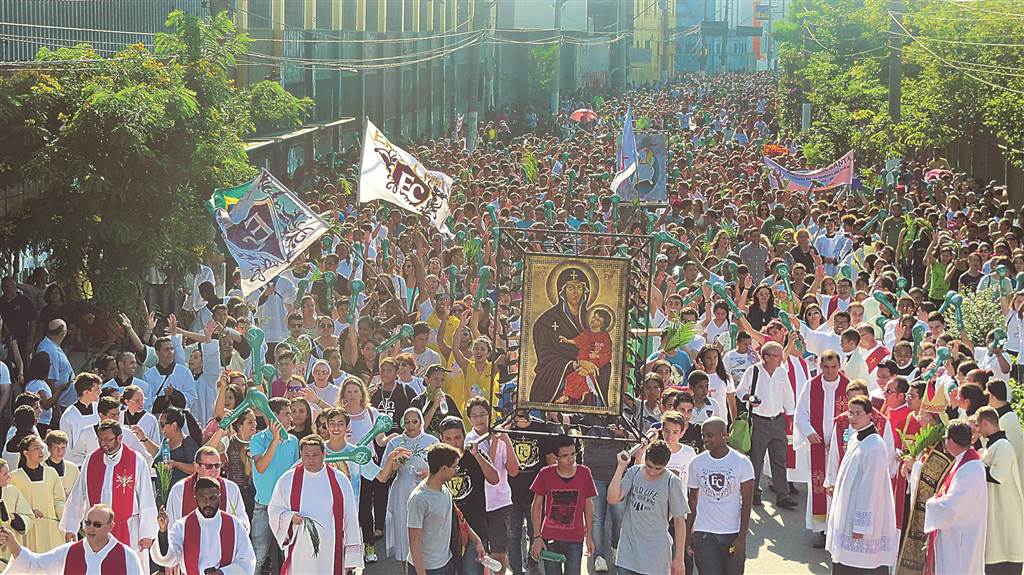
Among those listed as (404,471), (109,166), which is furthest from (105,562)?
(109,166)

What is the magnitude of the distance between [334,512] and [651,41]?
124152 millimetres

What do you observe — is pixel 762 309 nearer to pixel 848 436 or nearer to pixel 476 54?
pixel 848 436

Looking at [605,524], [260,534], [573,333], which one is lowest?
[605,524]

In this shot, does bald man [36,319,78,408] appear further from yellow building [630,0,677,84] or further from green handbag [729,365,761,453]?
yellow building [630,0,677,84]

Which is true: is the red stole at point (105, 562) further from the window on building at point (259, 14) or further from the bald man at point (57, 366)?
the window on building at point (259, 14)

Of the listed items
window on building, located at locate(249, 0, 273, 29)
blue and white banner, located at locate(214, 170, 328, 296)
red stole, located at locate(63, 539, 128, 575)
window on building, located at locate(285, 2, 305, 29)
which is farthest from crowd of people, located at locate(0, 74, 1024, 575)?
window on building, located at locate(285, 2, 305, 29)

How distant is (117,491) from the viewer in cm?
941

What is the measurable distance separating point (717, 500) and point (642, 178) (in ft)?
45.4

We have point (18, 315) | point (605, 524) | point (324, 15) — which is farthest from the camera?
point (324, 15)

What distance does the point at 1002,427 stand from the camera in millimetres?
9602

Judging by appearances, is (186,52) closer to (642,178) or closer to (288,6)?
(642,178)

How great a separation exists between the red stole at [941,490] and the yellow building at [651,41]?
101 meters

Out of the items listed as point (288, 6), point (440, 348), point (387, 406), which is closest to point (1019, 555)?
point (387, 406)

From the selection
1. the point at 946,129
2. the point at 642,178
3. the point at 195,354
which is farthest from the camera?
the point at 946,129
